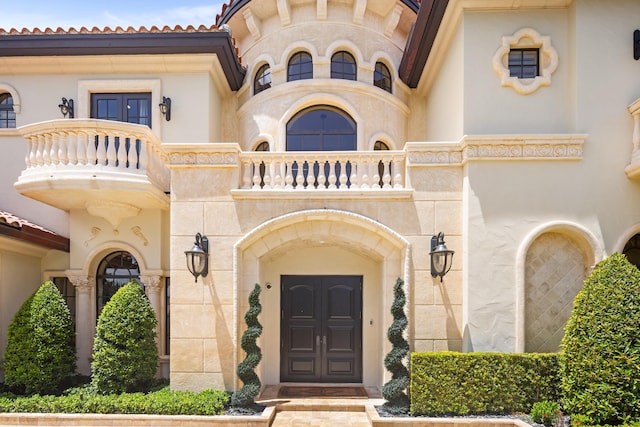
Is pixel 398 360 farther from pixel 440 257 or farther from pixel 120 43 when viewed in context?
pixel 120 43

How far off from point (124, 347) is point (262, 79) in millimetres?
7920

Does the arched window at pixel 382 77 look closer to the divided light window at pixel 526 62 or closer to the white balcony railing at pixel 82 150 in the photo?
the divided light window at pixel 526 62

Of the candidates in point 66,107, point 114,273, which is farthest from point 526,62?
point 66,107

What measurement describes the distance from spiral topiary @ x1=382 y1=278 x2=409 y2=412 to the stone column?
7.32 meters

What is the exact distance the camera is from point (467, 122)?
948cm

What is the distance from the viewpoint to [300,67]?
1284 cm

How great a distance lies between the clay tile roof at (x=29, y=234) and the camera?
9.82 metres

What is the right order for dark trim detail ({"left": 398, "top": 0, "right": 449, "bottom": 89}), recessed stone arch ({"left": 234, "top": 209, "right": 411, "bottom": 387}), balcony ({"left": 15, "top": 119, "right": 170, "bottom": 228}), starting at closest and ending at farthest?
recessed stone arch ({"left": 234, "top": 209, "right": 411, "bottom": 387}) → balcony ({"left": 15, "top": 119, "right": 170, "bottom": 228}) → dark trim detail ({"left": 398, "top": 0, "right": 449, "bottom": 89})

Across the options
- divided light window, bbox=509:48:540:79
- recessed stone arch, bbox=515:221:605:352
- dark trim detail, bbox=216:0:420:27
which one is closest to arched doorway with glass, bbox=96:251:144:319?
dark trim detail, bbox=216:0:420:27

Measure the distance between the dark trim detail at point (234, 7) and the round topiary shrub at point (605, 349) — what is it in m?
8.55

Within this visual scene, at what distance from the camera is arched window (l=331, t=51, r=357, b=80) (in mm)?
12805

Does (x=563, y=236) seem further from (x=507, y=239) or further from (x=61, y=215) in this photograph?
(x=61, y=215)

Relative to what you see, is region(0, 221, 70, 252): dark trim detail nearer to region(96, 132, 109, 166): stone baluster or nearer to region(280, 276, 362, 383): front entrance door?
region(96, 132, 109, 166): stone baluster

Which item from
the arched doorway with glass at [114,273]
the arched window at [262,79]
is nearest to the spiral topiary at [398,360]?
the arched doorway with glass at [114,273]
